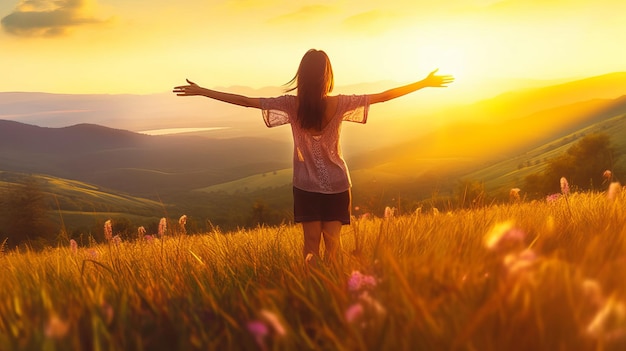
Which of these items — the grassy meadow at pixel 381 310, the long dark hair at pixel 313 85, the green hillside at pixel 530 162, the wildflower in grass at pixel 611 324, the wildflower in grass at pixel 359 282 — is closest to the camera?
the wildflower in grass at pixel 611 324

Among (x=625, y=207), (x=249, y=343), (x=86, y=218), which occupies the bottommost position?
(x=86, y=218)

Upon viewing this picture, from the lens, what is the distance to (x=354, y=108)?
6340 mm

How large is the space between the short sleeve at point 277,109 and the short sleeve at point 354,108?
61cm

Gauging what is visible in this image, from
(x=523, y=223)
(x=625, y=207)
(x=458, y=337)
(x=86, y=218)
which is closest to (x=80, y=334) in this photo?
(x=458, y=337)

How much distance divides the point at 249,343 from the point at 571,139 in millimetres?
195084

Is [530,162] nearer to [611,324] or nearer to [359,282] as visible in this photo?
[359,282]

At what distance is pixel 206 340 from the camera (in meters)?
2.21

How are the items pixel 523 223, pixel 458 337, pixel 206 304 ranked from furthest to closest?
pixel 523 223, pixel 206 304, pixel 458 337

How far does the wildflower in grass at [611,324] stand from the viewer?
1.51m

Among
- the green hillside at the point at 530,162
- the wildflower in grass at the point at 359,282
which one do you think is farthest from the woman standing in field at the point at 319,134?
the green hillside at the point at 530,162

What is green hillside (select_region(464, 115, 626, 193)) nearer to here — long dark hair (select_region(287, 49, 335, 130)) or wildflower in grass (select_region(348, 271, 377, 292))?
long dark hair (select_region(287, 49, 335, 130))

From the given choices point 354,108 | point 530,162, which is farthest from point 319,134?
point 530,162

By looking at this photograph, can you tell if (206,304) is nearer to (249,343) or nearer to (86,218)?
(249,343)

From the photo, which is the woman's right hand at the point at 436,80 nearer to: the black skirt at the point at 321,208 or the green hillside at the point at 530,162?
the black skirt at the point at 321,208
